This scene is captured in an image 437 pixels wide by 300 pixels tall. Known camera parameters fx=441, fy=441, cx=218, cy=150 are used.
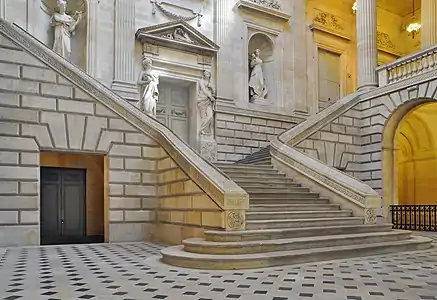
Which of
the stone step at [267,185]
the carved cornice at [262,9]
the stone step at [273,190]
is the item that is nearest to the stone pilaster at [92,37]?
the carved cornice at [262,9]

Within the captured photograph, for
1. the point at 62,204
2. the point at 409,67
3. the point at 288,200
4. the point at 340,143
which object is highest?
the point at 409,67

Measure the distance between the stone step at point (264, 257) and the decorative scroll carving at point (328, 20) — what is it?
1270 centimetres

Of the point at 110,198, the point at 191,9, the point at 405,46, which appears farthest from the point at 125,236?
the point at 405,46

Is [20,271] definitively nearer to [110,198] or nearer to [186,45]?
[110,198]

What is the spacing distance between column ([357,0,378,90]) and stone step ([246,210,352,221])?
23.1ft

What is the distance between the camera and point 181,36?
14578 millimetres

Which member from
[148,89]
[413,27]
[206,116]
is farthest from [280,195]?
[413,27]

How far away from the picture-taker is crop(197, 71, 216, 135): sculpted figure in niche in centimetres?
1466

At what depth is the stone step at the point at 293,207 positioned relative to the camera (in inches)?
327

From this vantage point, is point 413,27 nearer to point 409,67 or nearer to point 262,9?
point 409,67

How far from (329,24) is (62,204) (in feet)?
42.6

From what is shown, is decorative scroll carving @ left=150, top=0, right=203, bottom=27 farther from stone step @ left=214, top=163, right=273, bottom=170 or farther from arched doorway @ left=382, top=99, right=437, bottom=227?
arched doorway @ left=382, top=99, right=437, bottom=227

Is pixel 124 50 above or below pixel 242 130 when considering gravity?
above

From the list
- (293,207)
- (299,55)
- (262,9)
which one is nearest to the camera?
(293,207)
